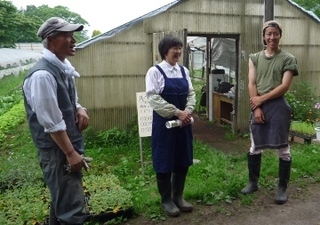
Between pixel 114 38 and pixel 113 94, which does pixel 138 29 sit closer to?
pixel 114 38

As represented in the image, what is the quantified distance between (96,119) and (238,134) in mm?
3336

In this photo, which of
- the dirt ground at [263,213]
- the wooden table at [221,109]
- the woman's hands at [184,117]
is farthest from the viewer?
the wooden table at [221,109]

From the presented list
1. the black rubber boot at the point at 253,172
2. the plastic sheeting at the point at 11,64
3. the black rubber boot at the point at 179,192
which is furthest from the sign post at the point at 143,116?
the plastic sheeting at the point at 11,64

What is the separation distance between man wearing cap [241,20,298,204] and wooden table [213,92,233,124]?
17.7 feet

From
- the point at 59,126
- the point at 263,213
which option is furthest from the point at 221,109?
the point at 59,126

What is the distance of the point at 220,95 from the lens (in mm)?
9852

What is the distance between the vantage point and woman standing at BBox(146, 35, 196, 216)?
371 cm

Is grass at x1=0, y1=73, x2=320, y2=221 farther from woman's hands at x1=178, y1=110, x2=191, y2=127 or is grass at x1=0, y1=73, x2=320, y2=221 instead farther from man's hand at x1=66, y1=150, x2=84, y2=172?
man's hand at x1=66, y1=150, x2=84, y2=172

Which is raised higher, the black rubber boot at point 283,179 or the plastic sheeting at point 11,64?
the plastic sheeting at point 11,64

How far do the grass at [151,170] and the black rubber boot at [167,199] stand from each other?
0.31 ft

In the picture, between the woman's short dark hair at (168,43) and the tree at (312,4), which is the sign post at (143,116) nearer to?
the woman's short dark hair at (168,43)

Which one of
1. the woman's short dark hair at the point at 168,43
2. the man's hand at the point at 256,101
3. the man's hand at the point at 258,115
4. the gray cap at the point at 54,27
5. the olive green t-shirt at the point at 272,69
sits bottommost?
the man's hand at the point at 258,115

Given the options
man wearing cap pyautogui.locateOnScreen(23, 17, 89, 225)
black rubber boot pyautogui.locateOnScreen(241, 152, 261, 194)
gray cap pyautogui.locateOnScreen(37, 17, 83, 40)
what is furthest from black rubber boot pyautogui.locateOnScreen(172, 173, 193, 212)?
gray cap pyautogui.locateOnScreen(37, 17, 83, 40)

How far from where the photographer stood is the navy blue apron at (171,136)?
3756 mm
